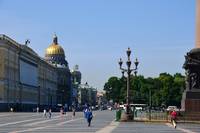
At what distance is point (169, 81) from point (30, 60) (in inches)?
1506

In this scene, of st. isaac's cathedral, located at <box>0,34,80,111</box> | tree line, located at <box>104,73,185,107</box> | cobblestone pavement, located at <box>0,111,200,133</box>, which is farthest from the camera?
tree line, located at <box>104,73,185,107</box>

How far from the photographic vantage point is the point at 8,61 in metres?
130

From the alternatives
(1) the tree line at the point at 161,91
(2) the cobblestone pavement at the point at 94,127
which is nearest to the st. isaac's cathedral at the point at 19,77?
(1) the tree line at the point at 161,91

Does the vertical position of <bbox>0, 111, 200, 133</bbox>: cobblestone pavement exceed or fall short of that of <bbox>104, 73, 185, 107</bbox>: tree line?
it falls short

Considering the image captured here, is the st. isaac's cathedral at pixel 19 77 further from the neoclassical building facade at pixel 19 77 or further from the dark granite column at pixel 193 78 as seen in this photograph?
the dark granite column at pixel 193 78

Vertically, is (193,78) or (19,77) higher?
(19,77)

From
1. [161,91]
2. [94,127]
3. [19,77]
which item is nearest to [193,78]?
[94,127]

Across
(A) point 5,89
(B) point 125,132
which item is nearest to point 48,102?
(A) point 5,89

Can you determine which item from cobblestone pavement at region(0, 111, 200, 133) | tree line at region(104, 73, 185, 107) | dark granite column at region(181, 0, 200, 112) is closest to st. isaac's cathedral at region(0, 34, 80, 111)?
tree line at region(104, 73, 185, 107)

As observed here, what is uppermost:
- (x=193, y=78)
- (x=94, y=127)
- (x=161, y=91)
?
(x=161, y=91)

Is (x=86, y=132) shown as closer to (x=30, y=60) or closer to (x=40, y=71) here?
(x=30, y=60)

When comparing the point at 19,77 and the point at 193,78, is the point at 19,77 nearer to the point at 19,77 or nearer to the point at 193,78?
the point at 19,77

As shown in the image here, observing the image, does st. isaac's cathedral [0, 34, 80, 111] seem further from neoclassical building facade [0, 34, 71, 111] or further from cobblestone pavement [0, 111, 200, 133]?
cobblestone pavement [0, 111, 200, 133]

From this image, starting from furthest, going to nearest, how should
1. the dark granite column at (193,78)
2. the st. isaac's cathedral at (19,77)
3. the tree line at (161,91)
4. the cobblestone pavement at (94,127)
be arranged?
the tree line at (161,91) < the st. isaac's cathedral at (19,77) < the dark granite column at (193,78) < the cobblestone pavement at (94,127)
